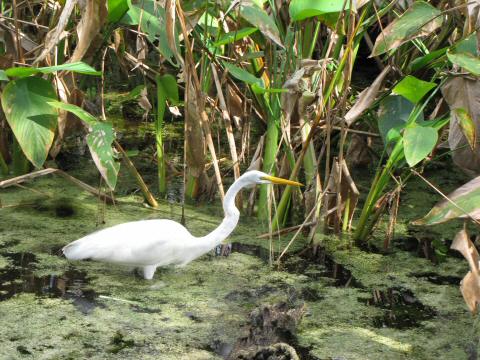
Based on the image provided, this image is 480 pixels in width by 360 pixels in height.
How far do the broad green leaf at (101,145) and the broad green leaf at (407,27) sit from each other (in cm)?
102

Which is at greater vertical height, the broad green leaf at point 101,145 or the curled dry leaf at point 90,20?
the curled dry leaf at point 90,20

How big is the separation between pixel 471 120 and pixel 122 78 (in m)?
3.20

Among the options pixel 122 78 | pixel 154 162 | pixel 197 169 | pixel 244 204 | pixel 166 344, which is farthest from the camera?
pixel 122 78

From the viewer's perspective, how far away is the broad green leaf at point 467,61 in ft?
8.71

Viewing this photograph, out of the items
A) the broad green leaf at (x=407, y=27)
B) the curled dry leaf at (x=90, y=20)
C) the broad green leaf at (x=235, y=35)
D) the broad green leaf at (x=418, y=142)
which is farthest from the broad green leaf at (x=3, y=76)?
the broad green leaf at (x=418, y=142)

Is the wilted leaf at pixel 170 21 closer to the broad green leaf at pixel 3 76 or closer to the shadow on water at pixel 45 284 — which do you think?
the broad green leaf at pixel 3 76

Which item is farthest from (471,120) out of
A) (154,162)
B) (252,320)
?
(154,162)

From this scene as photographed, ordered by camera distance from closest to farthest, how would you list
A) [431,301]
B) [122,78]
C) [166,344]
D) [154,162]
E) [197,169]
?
[166,344]
[431,301]
[197,169]
[154,162]
[122,78]

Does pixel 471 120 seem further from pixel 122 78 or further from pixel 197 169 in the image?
pixel 122 78

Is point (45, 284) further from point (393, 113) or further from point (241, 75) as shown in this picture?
point (393, 113)

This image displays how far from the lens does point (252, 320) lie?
259 cm

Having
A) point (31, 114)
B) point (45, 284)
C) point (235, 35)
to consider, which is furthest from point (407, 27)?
point (45, 284)

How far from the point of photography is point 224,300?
2.87 m

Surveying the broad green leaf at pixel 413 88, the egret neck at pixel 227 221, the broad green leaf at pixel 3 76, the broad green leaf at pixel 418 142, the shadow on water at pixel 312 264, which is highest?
the broad green leaf at pixel 413 88
